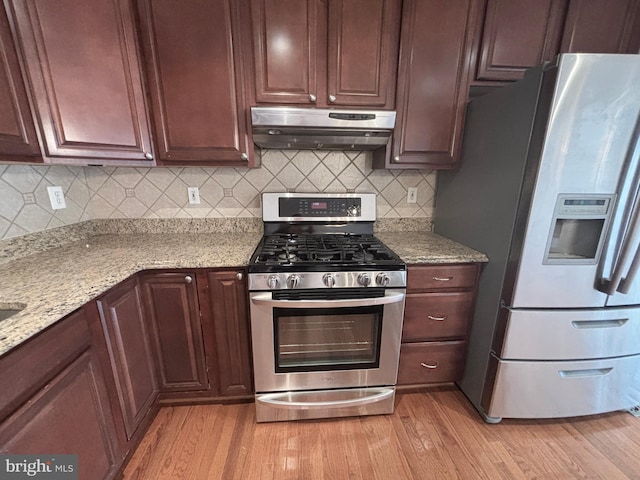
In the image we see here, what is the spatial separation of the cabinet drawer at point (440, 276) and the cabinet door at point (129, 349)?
1.41 metres

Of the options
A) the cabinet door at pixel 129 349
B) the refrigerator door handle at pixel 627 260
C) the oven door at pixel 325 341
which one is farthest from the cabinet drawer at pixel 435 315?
the cabinet door at pixel 129 349

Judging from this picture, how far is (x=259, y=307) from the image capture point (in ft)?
4.28

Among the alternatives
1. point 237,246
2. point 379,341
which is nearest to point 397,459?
point 379,341

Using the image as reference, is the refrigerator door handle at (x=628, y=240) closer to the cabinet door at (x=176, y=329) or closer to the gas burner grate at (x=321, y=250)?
the gas burner grate at (x=321, y=250)

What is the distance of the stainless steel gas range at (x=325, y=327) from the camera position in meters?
1.30

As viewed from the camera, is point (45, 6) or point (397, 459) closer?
point (45, 6)

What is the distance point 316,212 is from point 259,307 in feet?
2.51

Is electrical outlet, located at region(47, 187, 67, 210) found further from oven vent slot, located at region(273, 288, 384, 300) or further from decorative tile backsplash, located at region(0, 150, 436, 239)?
oven vent slot, located at region(273, 288, 384, 300)

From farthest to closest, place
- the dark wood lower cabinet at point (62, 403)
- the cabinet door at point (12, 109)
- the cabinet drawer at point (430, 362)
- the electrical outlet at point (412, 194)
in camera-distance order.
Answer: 1. the electrical outlet at point (412, 194)
2. the cabinet drawer at point (430, 362)
3. the cabinet door at point (12, 109)
4. the dark wood lower cabinet at point (62, 403)

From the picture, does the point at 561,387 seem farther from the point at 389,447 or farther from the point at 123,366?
the point at 123,366

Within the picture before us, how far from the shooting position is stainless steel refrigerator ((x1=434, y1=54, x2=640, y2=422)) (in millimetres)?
1084

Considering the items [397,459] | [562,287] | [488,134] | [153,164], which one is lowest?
[397,459]

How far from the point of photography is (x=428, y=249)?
1.56 metres

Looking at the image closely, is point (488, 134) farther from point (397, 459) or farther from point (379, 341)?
point (397, 459)
